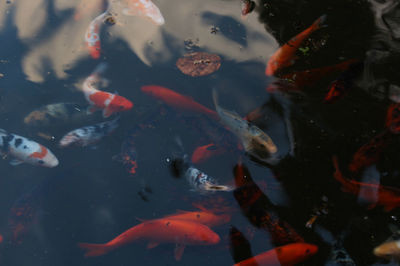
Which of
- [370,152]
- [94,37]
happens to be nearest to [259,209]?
[370,152]

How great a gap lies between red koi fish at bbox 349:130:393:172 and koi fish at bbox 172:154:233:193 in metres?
1.35

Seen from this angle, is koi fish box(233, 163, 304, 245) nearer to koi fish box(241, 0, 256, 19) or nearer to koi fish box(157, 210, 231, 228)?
koi fish box(157, 210, 231, 228)

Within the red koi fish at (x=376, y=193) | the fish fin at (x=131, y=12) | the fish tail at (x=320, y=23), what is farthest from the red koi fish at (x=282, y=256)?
the fish fin at (x=131, y=12)

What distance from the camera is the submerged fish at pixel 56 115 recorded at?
3982mm

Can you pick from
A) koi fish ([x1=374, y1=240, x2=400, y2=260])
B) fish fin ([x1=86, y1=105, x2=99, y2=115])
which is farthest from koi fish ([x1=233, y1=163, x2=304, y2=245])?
fish fin ([x1=86, y1=105, x2=99, y2=115])

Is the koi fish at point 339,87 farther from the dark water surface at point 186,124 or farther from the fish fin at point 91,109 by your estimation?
the fish fin at point 91,109

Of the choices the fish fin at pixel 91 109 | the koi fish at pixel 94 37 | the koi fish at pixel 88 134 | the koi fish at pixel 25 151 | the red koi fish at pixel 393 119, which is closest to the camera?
the red koi fish at pixel 393 119

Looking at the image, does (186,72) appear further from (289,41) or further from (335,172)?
(335,172)

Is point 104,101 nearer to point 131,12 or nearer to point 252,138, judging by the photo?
point 131,12

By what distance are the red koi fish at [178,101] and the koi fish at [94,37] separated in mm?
1125

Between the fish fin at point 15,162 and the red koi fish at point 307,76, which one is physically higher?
the red koi fish at point 307,76

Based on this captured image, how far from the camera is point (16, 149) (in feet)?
12.3

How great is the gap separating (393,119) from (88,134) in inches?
145

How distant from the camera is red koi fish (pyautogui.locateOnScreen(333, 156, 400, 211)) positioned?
2827mm
